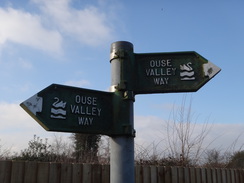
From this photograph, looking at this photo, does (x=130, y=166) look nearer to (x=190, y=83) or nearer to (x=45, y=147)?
(x=190, y=83)

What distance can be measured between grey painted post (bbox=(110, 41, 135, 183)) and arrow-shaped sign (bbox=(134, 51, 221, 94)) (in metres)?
0.12

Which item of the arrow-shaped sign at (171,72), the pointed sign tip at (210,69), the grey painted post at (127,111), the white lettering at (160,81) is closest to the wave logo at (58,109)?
the grey painted post at (127,111)

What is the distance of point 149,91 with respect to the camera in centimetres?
233

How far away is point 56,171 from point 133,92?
153cm

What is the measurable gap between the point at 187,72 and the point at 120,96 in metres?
0.61

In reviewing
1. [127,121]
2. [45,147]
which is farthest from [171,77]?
[45,147]

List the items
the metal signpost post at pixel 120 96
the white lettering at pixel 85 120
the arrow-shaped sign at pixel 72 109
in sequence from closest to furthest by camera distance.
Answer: the arrow-shaped sign at pixel 72 109
the metal signpost post at pixel 120 96
the white lettering at pixel 85 120

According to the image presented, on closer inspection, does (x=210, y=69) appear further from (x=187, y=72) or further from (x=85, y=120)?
(x=85, y=120)

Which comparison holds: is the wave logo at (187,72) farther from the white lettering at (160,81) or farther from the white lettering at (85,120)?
the white lettering at (85,120)

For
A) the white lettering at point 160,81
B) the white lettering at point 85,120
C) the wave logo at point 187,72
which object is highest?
the wave logo at point 187,72

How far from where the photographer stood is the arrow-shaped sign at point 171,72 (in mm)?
2320

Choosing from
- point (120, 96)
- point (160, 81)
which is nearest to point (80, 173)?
point (120, 96)

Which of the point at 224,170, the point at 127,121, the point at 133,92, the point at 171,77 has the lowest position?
the point at 224,170

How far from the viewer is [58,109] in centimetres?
203
